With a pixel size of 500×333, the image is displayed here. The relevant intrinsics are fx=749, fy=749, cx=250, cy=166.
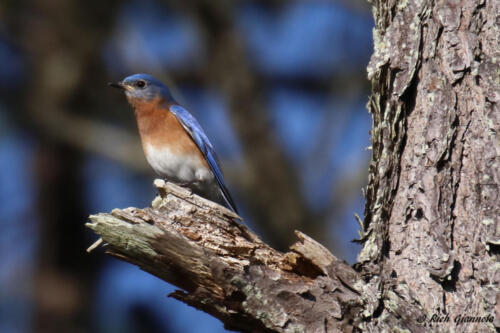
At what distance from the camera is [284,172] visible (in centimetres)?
877

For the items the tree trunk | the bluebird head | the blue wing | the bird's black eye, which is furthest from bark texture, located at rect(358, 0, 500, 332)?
the bird's black eye

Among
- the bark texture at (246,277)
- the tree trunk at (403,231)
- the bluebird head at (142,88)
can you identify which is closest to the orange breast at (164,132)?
the bluebird head at (142,88)

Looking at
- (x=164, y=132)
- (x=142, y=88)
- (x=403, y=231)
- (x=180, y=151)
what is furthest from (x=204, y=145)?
(x=403, y=231)

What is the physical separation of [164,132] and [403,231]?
3.47m

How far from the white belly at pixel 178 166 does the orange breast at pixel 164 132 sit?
0.15ft

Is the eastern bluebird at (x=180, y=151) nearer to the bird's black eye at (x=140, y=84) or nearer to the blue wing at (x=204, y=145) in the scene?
the blue wing at (x=204, y=145)

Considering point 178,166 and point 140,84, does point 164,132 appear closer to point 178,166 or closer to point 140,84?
point 178,166

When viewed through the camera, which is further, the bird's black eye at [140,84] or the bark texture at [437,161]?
the bird's black eye at [140,84]

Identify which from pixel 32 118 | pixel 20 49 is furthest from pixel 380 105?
pixel 20 49

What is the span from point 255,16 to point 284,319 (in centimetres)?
920

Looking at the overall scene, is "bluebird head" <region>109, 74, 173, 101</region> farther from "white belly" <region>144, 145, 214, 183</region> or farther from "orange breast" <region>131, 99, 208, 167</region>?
"white belly" <region>144, 145, 214, 183</region>

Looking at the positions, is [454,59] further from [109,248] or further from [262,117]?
[262,117]

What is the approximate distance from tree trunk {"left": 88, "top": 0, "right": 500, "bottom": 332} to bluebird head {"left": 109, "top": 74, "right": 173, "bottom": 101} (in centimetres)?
344

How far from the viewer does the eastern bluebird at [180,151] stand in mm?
6805
